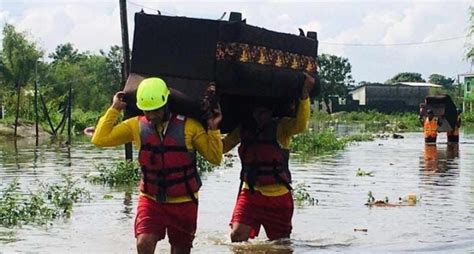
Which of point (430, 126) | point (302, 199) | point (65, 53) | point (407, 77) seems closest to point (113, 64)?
point (65, 53)

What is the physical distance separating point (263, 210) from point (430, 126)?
2467 cm

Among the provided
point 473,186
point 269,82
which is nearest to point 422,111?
point 473,186

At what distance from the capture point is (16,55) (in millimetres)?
67562

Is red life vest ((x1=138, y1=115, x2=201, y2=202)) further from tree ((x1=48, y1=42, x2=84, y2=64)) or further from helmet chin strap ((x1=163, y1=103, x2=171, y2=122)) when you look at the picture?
tree ((x1=48, y1=42, x2=84, y2=64))

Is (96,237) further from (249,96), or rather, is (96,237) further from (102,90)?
(102,90)

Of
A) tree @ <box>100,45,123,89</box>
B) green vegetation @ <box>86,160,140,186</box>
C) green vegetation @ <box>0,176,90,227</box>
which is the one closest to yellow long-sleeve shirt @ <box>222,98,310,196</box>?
green vegetation @ <box>0,176,90,227</box>

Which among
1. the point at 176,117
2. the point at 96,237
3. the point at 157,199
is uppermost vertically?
the point at 176,117

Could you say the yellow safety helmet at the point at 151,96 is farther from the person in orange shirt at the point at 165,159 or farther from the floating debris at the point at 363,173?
the floating debris at the point at 363,173

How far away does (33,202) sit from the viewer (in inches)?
517

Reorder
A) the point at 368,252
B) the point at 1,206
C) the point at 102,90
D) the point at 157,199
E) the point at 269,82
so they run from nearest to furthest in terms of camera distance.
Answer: the point at 157,199 → the point at 269,82 → the point at 368,252 → the point at 1,206 → the point at 102,90

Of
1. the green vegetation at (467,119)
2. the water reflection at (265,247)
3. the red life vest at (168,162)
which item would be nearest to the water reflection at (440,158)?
the water reflection at (265,247)

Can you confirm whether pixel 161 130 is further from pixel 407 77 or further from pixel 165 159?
pixel 407 77

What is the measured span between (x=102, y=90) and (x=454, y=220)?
82.5 metres

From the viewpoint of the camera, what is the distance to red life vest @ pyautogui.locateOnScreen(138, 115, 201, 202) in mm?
7500
